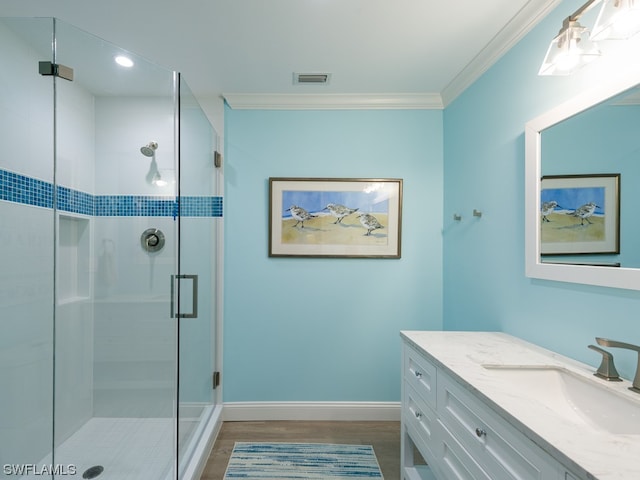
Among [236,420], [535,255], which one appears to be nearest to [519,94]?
[535,255]

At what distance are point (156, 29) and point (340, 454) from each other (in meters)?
2.74

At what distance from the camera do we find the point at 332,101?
2.54m

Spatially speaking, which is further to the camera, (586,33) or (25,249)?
(25,249)

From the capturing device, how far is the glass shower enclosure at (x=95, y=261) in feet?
5.08

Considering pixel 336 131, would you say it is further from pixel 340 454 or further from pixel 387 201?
pixel 340 454

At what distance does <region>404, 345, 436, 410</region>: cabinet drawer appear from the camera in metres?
1.46

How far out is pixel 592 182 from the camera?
4.16 feet

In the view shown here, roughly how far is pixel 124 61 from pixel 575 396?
2509 mm

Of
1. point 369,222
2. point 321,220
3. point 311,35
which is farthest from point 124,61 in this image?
point 369,222

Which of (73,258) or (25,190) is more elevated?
(25,190)

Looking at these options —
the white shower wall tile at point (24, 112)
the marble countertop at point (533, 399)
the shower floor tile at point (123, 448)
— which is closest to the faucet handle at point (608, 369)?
the marble countertop at point (533, 399)

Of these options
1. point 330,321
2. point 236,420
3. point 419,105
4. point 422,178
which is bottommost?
point 236,420

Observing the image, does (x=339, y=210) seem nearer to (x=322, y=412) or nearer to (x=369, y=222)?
(x=369, y=222)

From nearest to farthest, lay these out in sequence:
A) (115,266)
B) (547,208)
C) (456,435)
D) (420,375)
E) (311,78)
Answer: (456,435) → (547,208) → (420,375) → (115,266) → (311,78)
